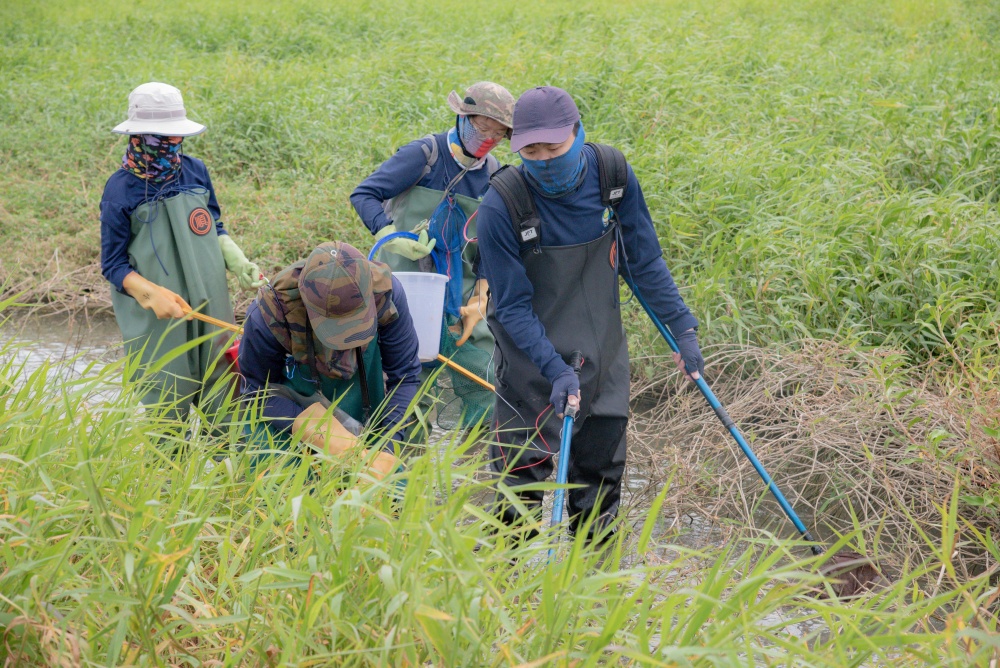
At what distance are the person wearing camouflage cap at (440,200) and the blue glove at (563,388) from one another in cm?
105

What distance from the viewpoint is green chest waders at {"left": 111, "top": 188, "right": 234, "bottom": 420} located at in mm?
3680

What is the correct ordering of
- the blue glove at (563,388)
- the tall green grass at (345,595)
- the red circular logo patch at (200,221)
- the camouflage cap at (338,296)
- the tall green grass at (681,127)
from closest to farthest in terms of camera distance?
the tall green grass at (345,595), the camouflage cap at (338,296), the blue glove at (563,388), the red circular logo patch at (200,221), the tall green grass at (681,127)

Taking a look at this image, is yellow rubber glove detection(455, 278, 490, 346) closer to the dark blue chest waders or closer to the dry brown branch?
the dark blue chest waders

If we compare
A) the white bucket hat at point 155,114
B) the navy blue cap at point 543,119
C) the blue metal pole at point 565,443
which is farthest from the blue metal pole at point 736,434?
the white bucket hat at point 155,114

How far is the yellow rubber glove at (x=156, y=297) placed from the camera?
358cm

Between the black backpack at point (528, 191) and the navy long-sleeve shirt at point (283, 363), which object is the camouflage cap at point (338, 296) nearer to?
the navy long-sleeve shirt at point (283, 363)

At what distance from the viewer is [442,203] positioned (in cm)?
395

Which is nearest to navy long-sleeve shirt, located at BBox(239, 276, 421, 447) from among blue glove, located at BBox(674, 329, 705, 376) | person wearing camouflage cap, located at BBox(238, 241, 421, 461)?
person wearing camouflage cap, located at BBox(238, 241, 421, 461)

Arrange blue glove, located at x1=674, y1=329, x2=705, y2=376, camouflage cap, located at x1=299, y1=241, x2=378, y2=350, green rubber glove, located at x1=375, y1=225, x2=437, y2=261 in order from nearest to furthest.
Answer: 1. camouflage cap, located at x1=299, y1=241, x2=378, y2=350
2. blue glove, located at x1=674, y1=329, x2=705, y2=376
3. green rubber glove, located at x1=375, y1=225, x2=437, y2=261

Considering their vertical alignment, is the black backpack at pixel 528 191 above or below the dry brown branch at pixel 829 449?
above

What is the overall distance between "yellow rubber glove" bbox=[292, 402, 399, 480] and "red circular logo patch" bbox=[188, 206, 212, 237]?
112 cm

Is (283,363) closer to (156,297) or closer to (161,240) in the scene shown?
(156,297)

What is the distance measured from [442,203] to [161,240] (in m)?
1.12

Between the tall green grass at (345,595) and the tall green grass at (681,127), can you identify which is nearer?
the tall green grass at (345,595)
